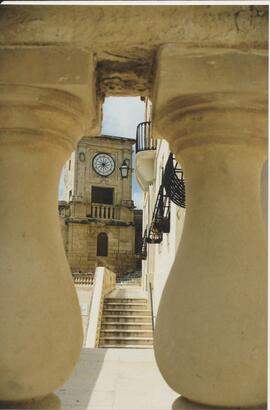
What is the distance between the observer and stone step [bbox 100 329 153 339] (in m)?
9.27

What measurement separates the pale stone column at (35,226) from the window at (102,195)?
30.0 metres

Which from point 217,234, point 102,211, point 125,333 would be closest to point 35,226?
point 217,234

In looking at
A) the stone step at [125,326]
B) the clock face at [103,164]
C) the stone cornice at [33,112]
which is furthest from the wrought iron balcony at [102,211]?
the stone cornice at [33,112]

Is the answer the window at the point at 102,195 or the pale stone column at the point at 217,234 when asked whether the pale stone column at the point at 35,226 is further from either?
the window at the point at 102,195

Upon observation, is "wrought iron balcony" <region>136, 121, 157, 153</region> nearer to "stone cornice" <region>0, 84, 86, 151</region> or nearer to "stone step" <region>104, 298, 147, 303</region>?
"stone step" <region>104, 298, 147, 303</region>

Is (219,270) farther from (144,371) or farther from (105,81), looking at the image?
(144,371)

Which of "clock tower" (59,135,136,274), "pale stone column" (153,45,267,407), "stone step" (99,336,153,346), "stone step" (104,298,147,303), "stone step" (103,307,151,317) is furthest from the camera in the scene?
"clock tower" (59,135,136,274)

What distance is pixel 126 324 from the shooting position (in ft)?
32.2

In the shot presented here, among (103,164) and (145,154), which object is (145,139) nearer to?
(145,154)

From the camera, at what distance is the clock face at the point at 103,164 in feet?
99.0

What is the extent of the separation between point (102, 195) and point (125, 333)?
2335 centimetres

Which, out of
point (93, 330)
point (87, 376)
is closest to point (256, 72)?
point (87, 376)

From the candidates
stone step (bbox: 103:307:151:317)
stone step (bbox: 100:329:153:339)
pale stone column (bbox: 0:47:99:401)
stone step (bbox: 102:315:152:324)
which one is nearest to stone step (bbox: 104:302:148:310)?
Result: stone step (bbox: 103:307:151:317)

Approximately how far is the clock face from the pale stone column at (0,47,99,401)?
28897mm
